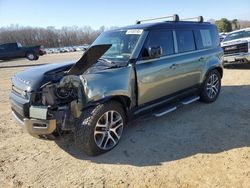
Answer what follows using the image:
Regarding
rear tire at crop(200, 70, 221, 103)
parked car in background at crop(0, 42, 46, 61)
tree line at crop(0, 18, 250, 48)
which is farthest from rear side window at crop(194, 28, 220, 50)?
tree line at crop(0, 18, 250, 48)

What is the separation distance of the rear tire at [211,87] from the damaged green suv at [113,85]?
0.39 meters

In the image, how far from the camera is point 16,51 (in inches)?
1020

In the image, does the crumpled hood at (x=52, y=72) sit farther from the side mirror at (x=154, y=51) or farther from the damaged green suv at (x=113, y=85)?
the side mirror at (x=154, y=51)

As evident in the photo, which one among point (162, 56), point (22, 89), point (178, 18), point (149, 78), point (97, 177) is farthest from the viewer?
point (178, 18)

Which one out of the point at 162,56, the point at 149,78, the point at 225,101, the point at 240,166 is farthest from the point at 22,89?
the point at 225,101

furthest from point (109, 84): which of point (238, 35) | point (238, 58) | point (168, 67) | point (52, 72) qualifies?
point (238, 35)

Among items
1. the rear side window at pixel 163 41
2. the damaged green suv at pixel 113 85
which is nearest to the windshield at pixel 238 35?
the damaged green suv at pixel 113 85

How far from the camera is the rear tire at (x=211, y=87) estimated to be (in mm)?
6777

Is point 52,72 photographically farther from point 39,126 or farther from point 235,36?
point 235,36

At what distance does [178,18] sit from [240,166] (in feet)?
11.5

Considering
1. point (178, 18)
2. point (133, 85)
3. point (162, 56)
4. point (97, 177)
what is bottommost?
point (97, 177)

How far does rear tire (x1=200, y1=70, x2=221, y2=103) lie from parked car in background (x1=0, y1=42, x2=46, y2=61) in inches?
883

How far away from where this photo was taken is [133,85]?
4770 mm

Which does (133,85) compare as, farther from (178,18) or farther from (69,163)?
(178,18)
